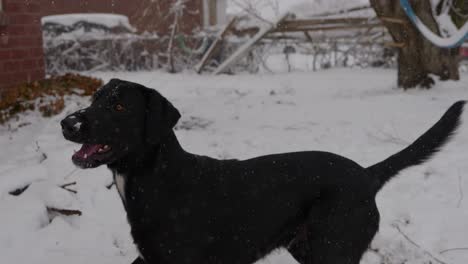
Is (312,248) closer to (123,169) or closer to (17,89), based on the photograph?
(123,169)

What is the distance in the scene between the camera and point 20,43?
7555mm

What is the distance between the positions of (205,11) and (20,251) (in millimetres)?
22307

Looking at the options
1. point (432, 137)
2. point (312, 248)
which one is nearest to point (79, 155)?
point (312, 248)

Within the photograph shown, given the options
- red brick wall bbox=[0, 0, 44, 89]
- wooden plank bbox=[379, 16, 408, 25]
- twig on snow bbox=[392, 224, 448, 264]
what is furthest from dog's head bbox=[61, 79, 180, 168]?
wooden plank bbox=[379, 16, 408, 25]

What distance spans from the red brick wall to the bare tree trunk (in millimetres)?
6167

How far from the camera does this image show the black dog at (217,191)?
2.72m

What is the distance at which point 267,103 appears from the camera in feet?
29.6

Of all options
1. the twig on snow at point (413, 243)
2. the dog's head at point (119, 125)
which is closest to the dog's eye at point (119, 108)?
the dog's head at point (119, 125)

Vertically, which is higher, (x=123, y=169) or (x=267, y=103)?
(x=123, y=169)

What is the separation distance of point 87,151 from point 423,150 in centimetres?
203

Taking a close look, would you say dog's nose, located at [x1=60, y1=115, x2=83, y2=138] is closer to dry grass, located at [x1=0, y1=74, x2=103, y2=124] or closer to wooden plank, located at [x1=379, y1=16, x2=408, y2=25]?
dry grass, located at [x1=0, y1=74, x2=103, y2=124]

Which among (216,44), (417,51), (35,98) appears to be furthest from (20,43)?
(216,44)

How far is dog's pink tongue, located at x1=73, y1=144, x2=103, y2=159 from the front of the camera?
8.91 ft

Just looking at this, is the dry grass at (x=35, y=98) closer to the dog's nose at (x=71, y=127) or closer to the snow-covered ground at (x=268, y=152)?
the snow-covered ground at (x=268, y=152)
